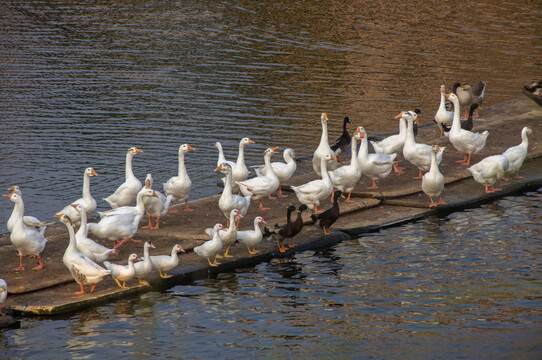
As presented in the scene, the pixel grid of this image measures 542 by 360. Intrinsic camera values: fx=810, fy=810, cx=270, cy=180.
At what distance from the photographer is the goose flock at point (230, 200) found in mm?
12555

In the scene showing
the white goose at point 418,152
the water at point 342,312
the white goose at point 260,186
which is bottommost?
the water at point 342,312

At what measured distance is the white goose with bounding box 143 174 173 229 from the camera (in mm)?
14312

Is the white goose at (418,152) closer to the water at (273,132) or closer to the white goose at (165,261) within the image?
the water at (273,132)

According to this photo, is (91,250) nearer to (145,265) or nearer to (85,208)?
(145,265)

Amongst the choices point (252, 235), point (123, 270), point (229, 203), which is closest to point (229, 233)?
point (252, 235)

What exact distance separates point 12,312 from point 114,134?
38.1 feet

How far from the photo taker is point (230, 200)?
1455cm

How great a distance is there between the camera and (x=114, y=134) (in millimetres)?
22594

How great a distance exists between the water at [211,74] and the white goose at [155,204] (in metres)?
2.49

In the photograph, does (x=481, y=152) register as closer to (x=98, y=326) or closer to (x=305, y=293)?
(x=305, y=293)

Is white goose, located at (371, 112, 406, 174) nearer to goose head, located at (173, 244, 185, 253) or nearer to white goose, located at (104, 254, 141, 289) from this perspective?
goose head, located at (173, 244, 185, 253)

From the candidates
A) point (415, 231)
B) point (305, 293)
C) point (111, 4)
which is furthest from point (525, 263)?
point (111, 4)

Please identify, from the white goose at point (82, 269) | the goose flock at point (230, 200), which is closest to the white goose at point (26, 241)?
the goose flock at point (230, 200)

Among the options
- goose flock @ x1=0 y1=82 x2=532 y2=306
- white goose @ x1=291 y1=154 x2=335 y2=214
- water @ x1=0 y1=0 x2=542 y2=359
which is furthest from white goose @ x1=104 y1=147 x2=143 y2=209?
white goose @ x1=291 y1=154 x2=335 y2=214
